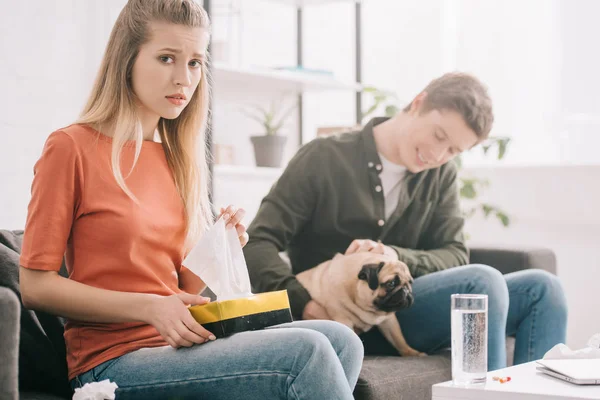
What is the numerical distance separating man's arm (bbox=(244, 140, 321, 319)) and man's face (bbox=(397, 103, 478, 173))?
0.87ft

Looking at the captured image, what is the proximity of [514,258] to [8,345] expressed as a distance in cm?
175

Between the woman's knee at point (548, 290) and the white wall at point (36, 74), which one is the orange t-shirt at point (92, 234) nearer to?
the white wall at point (36, 74)

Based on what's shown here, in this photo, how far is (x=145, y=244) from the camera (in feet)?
4.78

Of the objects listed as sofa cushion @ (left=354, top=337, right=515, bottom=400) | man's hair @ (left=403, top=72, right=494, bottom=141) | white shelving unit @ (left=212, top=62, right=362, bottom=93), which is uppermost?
white shelving unit @ (left=212, top=62, right=362, bottom=93)

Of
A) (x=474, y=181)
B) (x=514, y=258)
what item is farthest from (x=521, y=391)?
(x=474, y=181)

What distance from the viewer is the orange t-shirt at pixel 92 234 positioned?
53.4 inches

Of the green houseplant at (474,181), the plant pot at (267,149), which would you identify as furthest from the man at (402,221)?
the green houseplant at (474,181)

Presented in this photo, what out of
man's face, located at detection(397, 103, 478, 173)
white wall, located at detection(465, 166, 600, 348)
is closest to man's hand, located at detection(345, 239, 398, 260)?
man's face, located at detection(397, 103, 478, 173)

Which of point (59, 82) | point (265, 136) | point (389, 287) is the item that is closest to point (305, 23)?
point (265, 136)

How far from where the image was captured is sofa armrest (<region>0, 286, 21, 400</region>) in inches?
46.3

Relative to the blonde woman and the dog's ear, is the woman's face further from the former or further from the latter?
the dog's ear

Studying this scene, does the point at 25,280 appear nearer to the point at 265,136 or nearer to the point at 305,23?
the point at 265,136

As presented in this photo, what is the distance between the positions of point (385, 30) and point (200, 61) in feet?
8.79

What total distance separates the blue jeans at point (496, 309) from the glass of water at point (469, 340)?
1.82 ft
